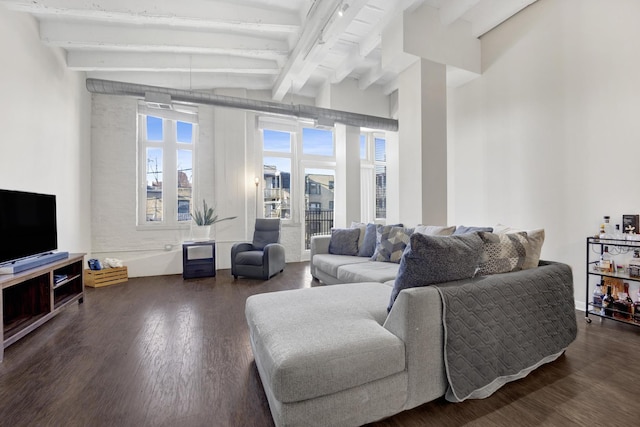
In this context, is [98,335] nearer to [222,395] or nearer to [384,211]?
[222,395]

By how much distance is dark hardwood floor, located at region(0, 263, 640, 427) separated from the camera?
1.48 m

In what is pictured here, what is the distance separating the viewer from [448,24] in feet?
12.6

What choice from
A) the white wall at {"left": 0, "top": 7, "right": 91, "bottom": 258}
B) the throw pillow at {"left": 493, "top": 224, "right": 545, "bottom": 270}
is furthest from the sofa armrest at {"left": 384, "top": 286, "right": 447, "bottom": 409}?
the white wall at {"left": 0, "top": 7, "right": 91, "bottom": 258}

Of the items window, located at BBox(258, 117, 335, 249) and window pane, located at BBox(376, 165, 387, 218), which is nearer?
window, located at BBox(258, 117, 335, 249)

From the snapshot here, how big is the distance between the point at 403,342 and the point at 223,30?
14.1 ft

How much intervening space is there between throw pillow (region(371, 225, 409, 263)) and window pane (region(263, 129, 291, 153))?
11.1 ft

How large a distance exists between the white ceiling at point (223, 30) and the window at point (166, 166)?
0.72m

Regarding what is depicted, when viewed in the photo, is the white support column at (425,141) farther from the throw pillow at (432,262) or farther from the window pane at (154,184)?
the window pane at (154,184)

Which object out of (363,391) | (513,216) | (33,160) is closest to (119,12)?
(33,160)

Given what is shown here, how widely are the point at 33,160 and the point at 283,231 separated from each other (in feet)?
12.8

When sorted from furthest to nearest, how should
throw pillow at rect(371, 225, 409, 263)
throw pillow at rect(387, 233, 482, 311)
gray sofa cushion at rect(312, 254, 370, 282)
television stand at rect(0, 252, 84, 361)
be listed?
gray sofa cushion at rect(312, 254, 370, 282) < throw pillow at rect(371, 225, 409, 263) < television stand at rect(0, 252, 84, 361) < throw pillow at rect(387, 233, 482, 311)

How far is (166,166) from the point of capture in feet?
17.1

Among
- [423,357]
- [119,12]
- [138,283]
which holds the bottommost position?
[138,283]

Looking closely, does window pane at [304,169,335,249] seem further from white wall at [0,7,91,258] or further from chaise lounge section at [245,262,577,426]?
chaise lounge section at [245,262,577,426]
